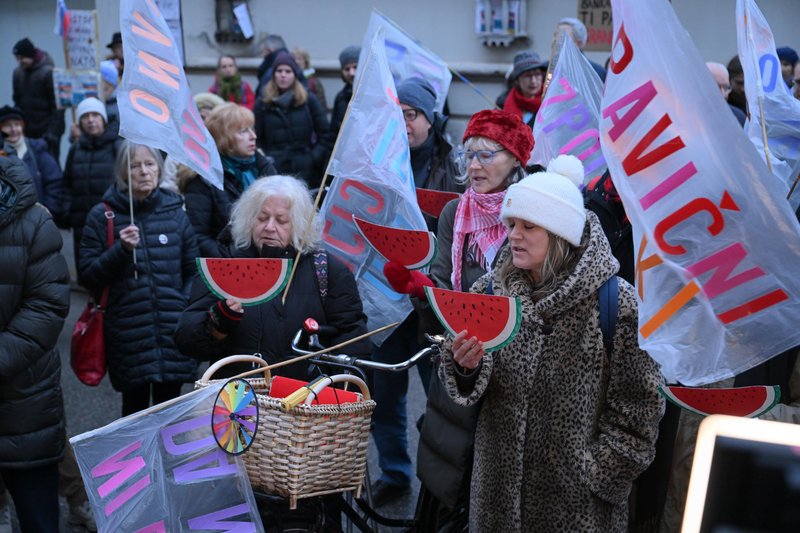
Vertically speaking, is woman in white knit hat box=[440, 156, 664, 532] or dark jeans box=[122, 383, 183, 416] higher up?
woman in white knit hat box=[440, 156, 664, 532]

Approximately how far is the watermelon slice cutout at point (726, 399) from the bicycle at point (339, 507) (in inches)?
31.9

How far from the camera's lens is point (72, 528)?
16.0ft

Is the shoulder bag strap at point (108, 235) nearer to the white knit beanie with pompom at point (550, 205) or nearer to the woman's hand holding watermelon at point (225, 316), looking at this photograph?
the woman's hand holding watermelon at point (225, 316)

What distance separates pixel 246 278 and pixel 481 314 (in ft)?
3.37

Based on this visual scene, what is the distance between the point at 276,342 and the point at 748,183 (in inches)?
76.1

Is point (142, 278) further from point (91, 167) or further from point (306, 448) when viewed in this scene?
point (91, 167)

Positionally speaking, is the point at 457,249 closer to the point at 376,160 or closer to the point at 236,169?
the point at 376,160

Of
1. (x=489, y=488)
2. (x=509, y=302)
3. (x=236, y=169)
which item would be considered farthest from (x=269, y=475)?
(x=236, y=169)

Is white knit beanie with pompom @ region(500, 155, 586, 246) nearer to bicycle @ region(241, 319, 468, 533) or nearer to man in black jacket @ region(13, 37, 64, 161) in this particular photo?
bicycle @ region(241, 319, 468, 533)

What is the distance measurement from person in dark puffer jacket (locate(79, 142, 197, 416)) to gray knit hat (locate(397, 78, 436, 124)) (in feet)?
4.32

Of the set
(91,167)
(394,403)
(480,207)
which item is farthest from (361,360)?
(91,167)

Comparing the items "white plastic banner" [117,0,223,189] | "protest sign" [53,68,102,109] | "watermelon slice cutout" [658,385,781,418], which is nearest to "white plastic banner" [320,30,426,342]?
"white plastic banner" [117,0,223,189]

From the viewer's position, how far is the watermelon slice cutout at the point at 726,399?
9.94 ft

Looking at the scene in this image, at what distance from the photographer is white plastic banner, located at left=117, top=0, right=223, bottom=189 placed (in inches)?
163
